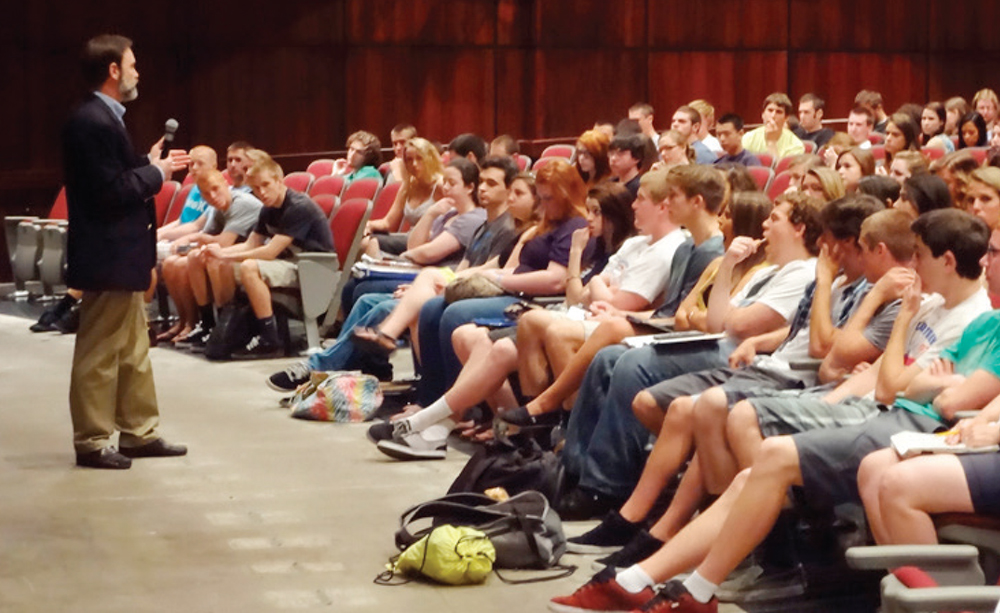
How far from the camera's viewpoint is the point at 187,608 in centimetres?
363

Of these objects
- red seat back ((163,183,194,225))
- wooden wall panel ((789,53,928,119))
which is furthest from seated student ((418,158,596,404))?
wooden wall panel ((789,53,928,119))

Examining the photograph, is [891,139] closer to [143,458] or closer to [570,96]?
[143,458]

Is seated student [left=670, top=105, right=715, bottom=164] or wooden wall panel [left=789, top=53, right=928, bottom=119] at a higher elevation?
wooden wall panel [left=789, top=53, right=928, bottom=119]

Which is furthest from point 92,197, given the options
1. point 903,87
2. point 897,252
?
point 903,87

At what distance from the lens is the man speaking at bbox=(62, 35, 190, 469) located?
16.5 feet

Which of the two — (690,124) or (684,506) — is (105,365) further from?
(690,124)

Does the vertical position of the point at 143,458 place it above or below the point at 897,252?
below

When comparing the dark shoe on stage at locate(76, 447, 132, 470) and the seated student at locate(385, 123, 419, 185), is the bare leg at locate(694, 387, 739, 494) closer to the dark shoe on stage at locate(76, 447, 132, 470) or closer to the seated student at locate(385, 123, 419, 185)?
the dark shoe on stage at locate(76, 447, 132, 470)

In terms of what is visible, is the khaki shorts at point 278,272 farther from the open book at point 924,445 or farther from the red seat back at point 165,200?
the open book at point 924,445

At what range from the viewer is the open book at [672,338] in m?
4.37

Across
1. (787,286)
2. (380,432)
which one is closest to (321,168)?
(380,432)

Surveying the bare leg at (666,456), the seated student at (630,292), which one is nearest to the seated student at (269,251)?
the seated student at (630,292)

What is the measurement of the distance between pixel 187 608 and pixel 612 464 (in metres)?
1.28

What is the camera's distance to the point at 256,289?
7422 mm
